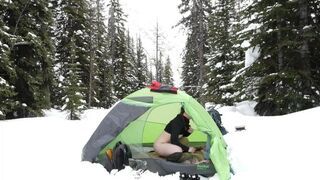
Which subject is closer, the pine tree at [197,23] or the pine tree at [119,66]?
the pine tree at [197,23]

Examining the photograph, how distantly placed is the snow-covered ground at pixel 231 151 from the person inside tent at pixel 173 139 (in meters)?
0.92

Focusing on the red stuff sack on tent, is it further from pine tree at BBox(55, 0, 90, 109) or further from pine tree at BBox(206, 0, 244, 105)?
pine tree at BBox(55, 0, 90, 109)

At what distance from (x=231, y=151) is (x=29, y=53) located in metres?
12.3

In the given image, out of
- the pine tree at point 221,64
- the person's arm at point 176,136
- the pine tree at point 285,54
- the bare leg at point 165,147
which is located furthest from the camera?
the pine tree at point 221,64

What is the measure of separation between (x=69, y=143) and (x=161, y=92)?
3.70 meters

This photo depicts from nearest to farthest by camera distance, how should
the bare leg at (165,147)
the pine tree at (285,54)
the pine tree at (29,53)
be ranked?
the bare leg at (165,147)
the pine tree at (285,54)
the pine tree at (29,53)

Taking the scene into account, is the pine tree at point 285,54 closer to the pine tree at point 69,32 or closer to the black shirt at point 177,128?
the black shirt at point 177,128

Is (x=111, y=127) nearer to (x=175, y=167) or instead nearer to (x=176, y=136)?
(x=176, y=136)

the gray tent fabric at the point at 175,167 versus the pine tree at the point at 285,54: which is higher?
the pine tree at the point at 285,54

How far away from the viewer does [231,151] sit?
8836 millimetres

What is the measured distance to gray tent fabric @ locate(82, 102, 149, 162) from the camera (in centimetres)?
832

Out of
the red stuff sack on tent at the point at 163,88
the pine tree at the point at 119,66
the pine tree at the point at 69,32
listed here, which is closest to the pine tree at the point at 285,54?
the red stuff sack on tent at the point at 163,88

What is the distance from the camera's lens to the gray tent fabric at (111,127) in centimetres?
832

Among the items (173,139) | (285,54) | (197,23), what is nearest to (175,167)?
(173,139)
